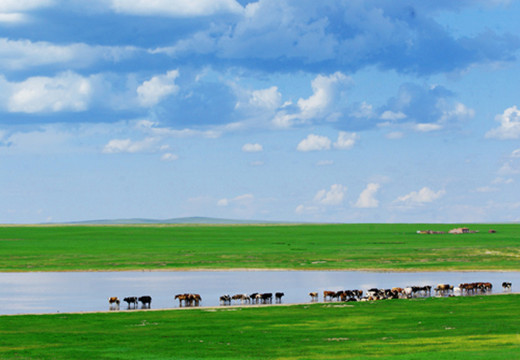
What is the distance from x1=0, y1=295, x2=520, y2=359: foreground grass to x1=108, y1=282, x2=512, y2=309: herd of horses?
3240 mm

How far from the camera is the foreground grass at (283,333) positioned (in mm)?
29703

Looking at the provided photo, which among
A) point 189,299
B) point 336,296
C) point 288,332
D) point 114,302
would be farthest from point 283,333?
point 114,302

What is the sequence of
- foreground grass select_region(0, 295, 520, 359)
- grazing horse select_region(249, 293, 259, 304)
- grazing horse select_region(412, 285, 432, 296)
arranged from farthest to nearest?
grazing horse select_region(412, 285, 432, 296) → grazing horse select_region(249, 293, 259, 304) → foreground grass select_region(0, 295, 520, 359)

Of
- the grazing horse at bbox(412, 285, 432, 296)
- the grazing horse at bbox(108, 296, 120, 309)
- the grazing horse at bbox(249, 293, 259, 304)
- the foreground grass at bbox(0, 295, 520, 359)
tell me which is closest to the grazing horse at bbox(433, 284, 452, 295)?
the grazing horse at bbox(412, 285, 432, 296)

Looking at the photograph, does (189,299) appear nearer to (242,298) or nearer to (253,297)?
(242,298)

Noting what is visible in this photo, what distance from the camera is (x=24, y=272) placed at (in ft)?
253

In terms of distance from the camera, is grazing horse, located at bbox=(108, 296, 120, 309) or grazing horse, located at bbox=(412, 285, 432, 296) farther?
grazing horse, located at bbox=(412, 285, 432, 296)

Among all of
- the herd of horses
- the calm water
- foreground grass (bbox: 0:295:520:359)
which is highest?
the calm water

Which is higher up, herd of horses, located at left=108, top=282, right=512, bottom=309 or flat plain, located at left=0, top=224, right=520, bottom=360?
herd of horses, located at left=108, top=282, right=512, bottom=309

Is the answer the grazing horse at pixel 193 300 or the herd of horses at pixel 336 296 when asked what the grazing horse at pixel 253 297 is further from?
the grazing horse at pixel 193 300

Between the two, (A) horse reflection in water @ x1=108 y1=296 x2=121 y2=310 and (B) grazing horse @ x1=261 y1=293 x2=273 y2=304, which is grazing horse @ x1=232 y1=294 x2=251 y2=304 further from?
(A) horse reflection in water @ x1=108 y1=296 x2=121 y2=310

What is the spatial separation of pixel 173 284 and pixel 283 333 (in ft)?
90.0

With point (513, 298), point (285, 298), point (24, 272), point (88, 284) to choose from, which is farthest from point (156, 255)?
point (513, 298)

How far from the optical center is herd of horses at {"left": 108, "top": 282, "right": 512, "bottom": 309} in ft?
157
